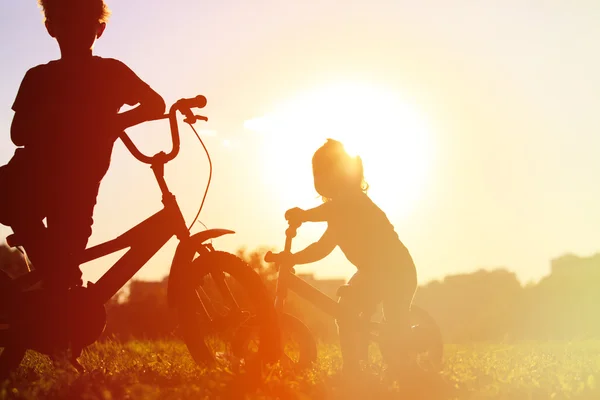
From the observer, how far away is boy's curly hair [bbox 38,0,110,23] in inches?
220

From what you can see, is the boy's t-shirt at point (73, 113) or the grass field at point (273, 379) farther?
the boy's t-shirt at point (73, 113)

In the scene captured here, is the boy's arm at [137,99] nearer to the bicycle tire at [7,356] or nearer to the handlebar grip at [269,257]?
the bicycle tire at [7,356]

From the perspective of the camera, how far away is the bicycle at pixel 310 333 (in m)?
7.20

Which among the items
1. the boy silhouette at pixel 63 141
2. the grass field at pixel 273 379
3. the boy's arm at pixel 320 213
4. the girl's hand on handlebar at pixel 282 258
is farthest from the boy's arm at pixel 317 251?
the boy silhouette at pixel 63 141

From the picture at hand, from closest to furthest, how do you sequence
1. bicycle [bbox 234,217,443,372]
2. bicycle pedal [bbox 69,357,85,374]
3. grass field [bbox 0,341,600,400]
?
grass field [bbox 0,341,600,400], bicycle pedal [bbox 69,357,85,374], bicycle [bbox 234,217,443,372]

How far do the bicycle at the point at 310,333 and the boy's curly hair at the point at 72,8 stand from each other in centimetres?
298

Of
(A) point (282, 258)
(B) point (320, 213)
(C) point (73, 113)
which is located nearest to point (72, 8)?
(C) point (73, 113)

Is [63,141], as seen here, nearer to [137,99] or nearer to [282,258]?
[137,99]

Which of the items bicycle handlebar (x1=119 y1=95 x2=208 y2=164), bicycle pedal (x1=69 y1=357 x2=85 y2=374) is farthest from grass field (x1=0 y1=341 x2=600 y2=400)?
bicycle handlebar (x1=119 y1=95 x2=208 y2=164)

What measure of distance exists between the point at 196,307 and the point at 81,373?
94 centimetres

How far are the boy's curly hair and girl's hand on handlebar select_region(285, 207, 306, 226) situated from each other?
9.52 feet

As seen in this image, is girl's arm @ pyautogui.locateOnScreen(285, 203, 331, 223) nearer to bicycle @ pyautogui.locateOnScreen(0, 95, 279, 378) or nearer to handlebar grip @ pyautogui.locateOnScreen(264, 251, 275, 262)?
handlebar grip @ pyautogui.locateOnScreen(264, 251, 275, 262)

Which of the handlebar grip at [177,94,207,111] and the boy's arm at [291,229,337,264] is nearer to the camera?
the handlebar grip at [177,94,207,111]

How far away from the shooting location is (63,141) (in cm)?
541
